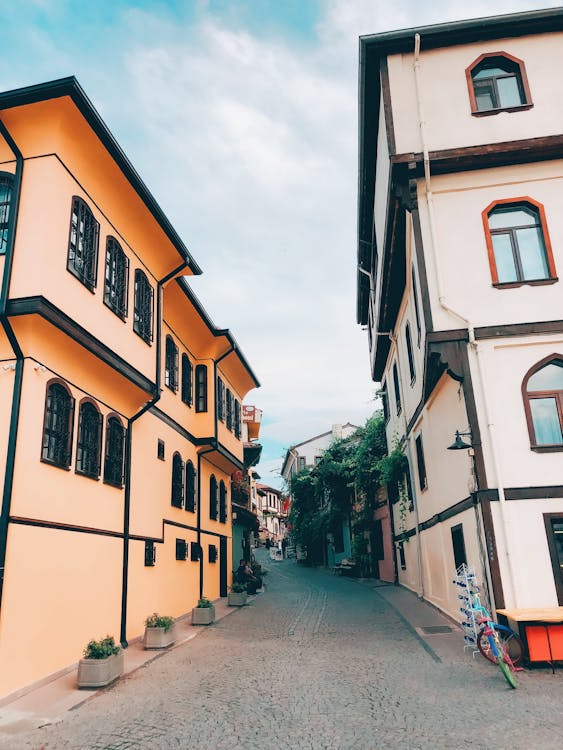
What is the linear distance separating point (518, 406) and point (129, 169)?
26.3 feet

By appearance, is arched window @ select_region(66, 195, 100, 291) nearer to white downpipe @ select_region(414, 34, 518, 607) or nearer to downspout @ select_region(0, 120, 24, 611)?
downspout @ select_region(0, 120, 24, 611)

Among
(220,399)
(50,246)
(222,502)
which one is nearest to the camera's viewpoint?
(50,246)

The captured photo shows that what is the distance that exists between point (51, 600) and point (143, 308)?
20.7 feet

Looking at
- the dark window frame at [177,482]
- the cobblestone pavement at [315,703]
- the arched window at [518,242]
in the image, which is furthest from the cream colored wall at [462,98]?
the dark window frame at [177,482]

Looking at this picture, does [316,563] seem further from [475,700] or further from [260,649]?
[475,700]

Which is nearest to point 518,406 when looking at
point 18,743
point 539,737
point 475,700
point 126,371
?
point 475,700

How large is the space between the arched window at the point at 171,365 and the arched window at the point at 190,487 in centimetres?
236

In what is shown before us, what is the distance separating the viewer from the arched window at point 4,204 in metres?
8.99

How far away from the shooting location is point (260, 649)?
1062 centimetres

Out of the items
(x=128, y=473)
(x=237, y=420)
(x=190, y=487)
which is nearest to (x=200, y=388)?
(x=190, y=487)

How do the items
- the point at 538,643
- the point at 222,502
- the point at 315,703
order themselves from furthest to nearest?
the point at 222,502
the point at 538,643
the point at 315,703

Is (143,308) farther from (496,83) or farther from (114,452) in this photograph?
(496,83)

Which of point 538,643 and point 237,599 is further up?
point 237,599

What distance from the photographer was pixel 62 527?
29.7ft
